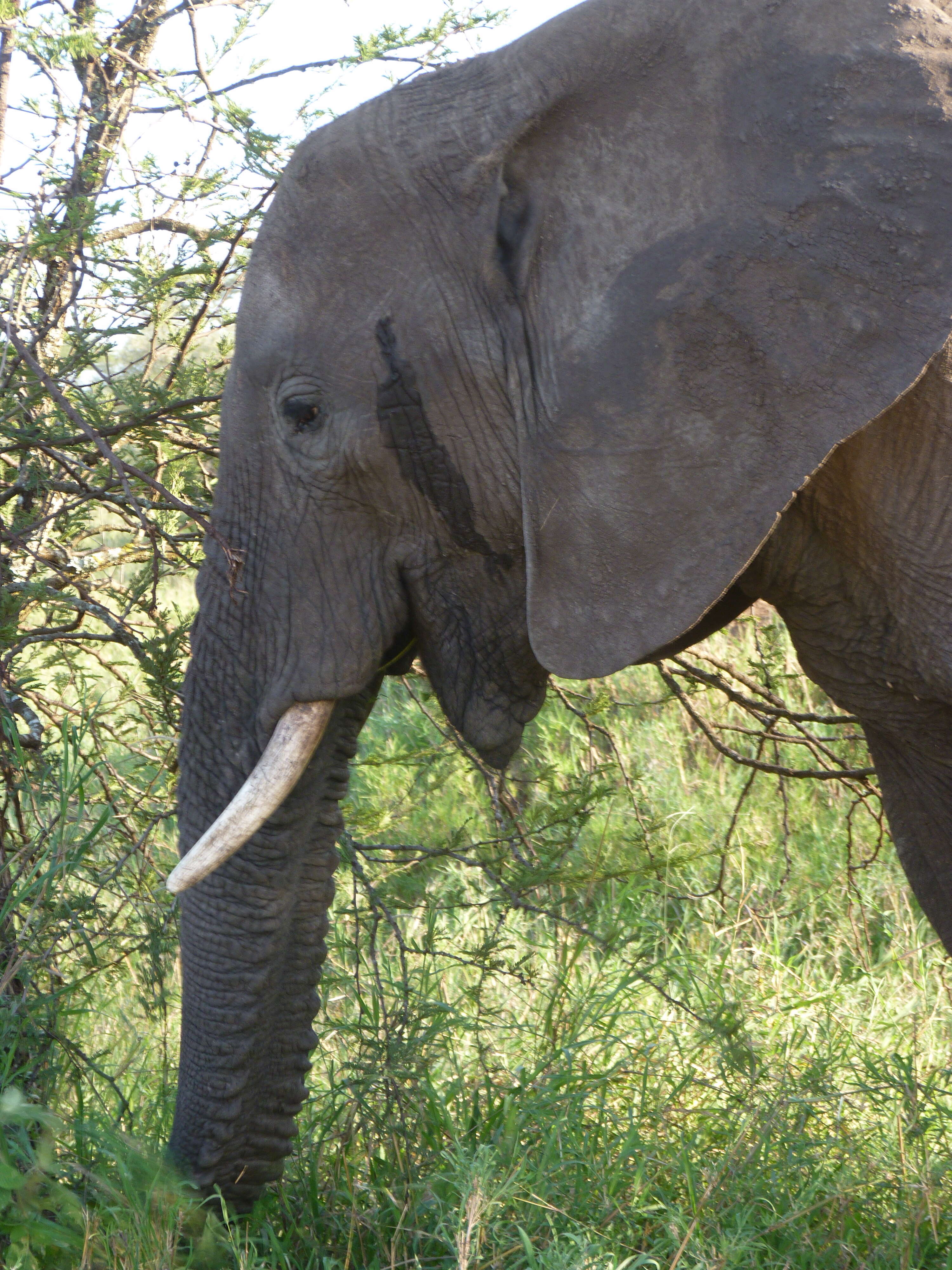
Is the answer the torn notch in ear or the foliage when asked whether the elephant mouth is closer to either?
the foliage

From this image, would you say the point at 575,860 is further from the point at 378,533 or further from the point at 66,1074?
the point at 378,533

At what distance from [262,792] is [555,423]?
0.81 m

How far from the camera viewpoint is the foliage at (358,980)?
262 centimetres

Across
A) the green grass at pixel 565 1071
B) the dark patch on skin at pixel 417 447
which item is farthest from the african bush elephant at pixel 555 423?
the green grass at pixel 565 1071

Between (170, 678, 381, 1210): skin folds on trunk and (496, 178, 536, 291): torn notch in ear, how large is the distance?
0.82 meters

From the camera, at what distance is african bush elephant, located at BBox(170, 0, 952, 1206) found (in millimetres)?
2088

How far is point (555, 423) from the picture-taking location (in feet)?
7.52

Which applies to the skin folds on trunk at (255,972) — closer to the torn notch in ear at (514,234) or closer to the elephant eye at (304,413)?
the elephant eye at (304,413)

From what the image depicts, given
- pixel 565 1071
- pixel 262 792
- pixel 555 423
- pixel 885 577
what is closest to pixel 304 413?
pixel 555 423

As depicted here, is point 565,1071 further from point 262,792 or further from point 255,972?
point 262,792

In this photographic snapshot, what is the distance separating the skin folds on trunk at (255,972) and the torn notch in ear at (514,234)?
0.82 meters

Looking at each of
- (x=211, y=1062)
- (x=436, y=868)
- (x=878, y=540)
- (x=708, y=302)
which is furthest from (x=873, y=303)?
(x=436, y=868)

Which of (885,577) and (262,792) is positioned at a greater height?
(885,577)

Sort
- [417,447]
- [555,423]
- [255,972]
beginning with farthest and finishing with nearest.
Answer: [255,972], [417,447], [555,423]
